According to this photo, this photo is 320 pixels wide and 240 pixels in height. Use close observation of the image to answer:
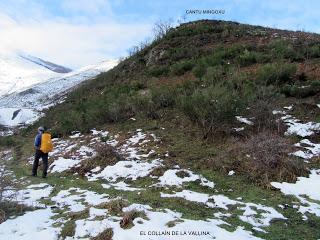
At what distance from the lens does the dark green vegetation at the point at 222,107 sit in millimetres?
9961

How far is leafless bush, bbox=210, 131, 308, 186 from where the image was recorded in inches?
396

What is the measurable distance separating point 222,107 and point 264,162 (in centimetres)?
333

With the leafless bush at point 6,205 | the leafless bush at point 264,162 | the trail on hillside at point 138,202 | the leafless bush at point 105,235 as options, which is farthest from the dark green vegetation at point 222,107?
the leafless bush at point 6,205

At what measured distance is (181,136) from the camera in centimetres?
1428

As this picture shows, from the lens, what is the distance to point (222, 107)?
1331 centimetres

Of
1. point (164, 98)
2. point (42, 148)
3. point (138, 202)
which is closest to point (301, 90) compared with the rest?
point (164, 98)

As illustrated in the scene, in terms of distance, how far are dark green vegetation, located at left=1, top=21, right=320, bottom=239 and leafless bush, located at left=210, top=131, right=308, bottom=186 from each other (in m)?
0.02

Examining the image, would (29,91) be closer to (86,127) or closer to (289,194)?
(86,127)

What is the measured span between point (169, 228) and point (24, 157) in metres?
11.3

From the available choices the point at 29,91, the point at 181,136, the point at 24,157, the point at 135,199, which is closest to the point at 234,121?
the point at 181,136

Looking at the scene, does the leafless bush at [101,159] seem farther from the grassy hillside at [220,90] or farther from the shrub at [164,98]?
the shrub at [164,98]

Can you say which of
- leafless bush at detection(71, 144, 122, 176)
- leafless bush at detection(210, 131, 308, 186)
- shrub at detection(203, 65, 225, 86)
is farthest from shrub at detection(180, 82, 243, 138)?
shrub at detection(203, 65, 225, 86)

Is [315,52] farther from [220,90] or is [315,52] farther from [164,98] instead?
[220,90]

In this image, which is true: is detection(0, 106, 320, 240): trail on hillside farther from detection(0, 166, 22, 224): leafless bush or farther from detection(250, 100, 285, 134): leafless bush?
detection(250, 100, 285, 134): leafless bush
